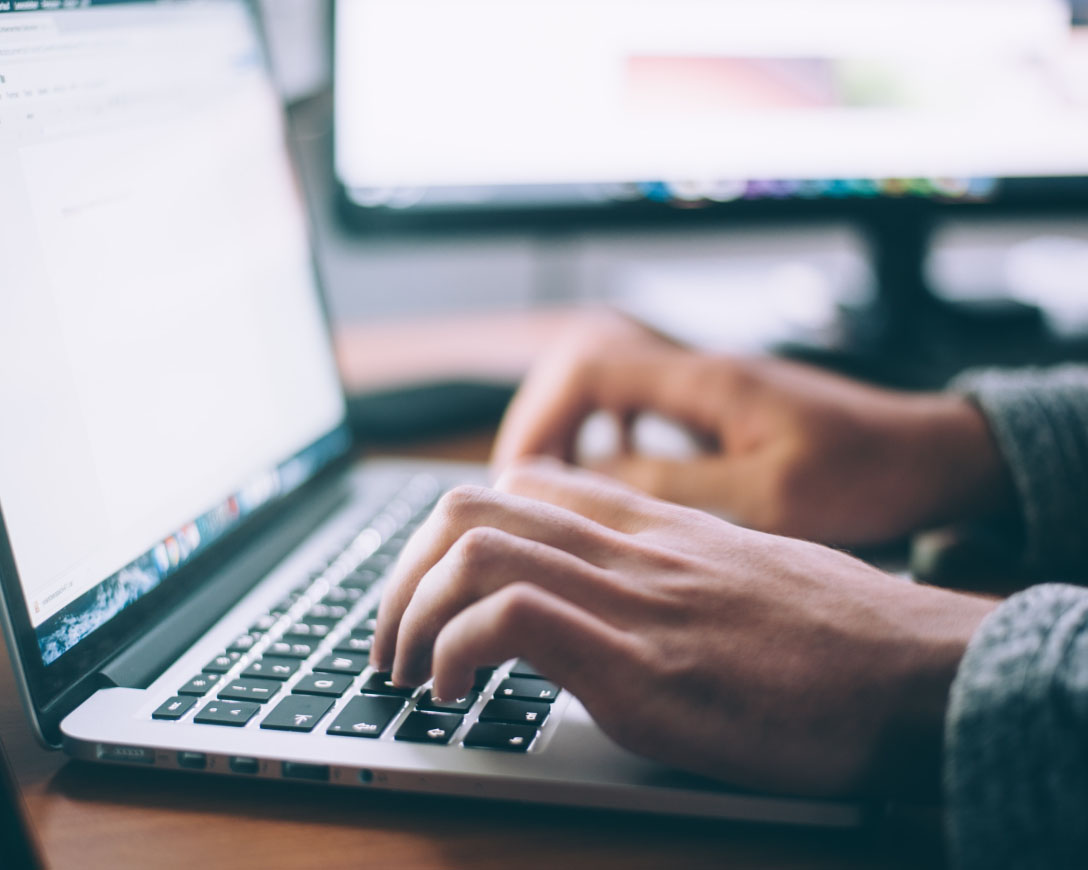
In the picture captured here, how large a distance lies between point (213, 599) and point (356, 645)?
9 centimetres

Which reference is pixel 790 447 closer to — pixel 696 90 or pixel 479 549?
pixel 479 549

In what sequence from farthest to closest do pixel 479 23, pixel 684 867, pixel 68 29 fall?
pixel 479 23, pixel 68 29, pixel 684 867

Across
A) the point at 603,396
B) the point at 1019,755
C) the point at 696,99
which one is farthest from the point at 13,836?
the point at 696,99

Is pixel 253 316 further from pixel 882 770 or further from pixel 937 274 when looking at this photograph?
pixel 937 274

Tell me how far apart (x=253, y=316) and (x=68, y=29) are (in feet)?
0.58

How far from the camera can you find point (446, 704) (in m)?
0.35

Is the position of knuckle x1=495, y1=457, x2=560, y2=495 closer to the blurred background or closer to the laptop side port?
the laptop side port

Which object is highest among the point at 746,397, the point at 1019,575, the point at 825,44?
the point at 825,44

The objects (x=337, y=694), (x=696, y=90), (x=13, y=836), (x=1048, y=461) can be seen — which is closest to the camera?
(x=13, y=836)

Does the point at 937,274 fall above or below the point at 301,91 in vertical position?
below

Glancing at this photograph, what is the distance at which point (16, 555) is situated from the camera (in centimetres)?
34

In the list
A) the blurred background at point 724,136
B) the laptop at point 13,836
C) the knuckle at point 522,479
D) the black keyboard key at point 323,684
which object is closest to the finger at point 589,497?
the knuckle at point 522,479

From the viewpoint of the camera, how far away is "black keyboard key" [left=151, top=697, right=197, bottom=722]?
0.35 metres

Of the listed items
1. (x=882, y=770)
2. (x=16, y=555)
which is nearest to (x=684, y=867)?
(x=882, y=770)
